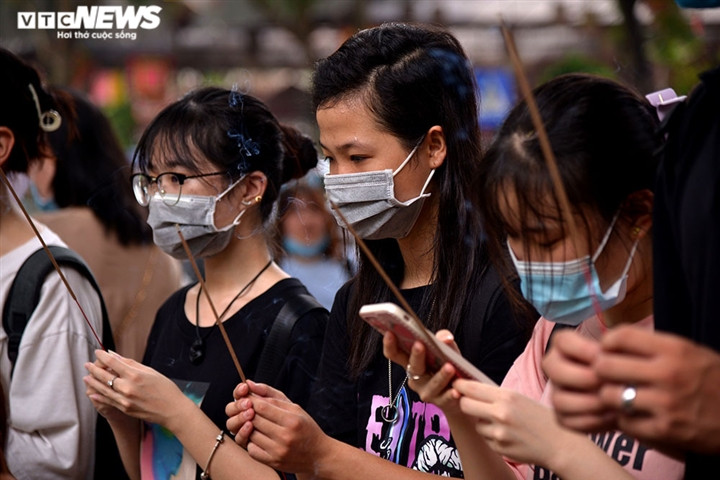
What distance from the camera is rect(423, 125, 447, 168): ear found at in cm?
230

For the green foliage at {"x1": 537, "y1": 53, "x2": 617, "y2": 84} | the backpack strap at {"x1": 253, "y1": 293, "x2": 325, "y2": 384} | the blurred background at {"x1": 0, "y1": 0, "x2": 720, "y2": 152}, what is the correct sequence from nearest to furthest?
1. the backpack strap at {"x1": 253, "y1": 293, "x2": 325, "y2": 384}
2. the blurred background at {"x1": 0, "y1": 0, "x2": 720, "y2": 152}
3. the green foliage at {"x1": 537, "y1": 53, "x2": 617, "y2": 84}

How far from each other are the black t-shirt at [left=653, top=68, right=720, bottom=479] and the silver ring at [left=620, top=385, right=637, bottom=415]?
221 millimetres

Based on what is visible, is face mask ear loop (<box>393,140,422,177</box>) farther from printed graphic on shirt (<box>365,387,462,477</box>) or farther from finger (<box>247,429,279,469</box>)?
finger (<box>247,429,279,469</box>)

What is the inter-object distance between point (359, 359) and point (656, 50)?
4.74 metres

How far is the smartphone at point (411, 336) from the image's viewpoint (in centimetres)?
156

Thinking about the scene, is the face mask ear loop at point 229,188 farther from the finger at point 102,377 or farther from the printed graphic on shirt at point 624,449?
the printed graphic on shirt at point 624,449

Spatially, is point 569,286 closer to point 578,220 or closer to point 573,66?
point 578,220

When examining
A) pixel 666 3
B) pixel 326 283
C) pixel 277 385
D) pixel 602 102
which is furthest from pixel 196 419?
pixel 666 3

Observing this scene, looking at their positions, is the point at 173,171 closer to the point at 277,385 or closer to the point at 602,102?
the point at 277,385

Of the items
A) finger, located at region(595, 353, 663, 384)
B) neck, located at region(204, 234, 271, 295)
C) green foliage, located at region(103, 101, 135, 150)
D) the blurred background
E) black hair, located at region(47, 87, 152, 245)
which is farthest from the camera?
green foliage, located at region(103, 101, 135, 150)

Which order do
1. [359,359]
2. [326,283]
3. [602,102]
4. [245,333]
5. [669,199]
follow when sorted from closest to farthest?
[669,199] < [602,102] < [359,359] < [245,333] < [326,283]

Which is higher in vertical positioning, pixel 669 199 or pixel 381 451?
pixel 669 199

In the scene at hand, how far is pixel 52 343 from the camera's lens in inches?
105

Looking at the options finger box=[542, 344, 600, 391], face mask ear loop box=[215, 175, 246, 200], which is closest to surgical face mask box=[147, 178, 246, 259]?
face mask ear loop box=[215, 175, 246, 200]
